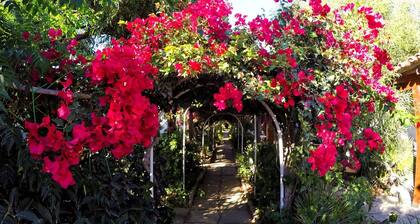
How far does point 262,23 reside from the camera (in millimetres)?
4328

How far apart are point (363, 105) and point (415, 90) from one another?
148 inches

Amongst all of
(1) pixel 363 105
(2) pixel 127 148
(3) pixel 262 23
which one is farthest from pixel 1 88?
(1) pixel 363 105

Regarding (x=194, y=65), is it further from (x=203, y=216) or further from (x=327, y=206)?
(x=203, y=216)

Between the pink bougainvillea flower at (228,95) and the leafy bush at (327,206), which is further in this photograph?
the leafy bush at (327,206)

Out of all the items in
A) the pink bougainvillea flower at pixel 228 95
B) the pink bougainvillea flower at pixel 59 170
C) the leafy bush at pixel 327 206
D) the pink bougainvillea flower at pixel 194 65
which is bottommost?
the leafy bush at pixel 327 206

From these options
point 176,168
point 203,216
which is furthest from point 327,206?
point 176,168

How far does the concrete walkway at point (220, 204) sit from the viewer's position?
23.3 ft

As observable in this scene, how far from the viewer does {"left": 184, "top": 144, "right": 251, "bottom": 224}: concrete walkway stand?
7.11 metres

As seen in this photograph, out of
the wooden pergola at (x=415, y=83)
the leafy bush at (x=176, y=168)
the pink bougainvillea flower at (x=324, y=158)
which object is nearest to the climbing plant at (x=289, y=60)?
the pink bougainvillea flower at (x=324, y=158)

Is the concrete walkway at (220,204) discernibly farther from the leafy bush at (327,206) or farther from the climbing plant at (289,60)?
the climbing plant at (289,60)

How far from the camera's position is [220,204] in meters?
8.34

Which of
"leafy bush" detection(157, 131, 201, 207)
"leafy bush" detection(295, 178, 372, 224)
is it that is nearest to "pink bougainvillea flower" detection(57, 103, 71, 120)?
"leafy bush" detection(295, 178, 372, 224)

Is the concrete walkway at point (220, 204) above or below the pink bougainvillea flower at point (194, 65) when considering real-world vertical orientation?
below

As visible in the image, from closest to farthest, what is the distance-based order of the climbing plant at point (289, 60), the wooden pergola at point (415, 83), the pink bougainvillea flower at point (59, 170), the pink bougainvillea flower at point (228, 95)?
the pink bougainvillea flower at point (59, 170) < the climbing plant at point (289, 60) < the pink bougainvillea flower at point (228, 95) < the wooden pergola at point (415, 83)
